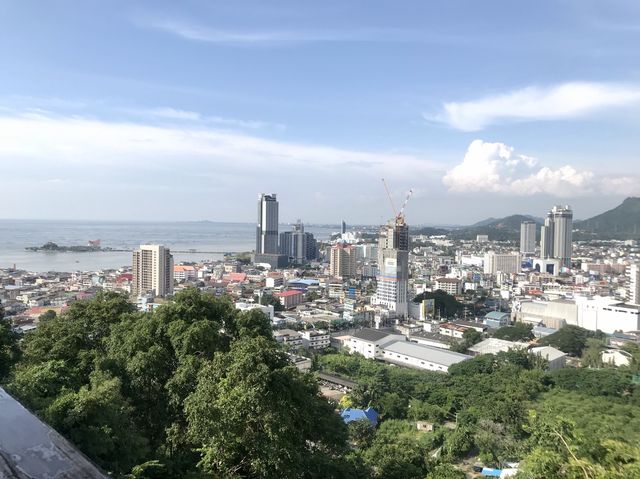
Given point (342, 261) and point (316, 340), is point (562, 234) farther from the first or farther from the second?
point (316, 340)

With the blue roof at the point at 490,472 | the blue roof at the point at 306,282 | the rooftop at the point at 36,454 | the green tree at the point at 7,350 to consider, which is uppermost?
the rooftop at the point at 36,454

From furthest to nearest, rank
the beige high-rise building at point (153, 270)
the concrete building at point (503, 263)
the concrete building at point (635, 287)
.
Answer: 1. the concrete building at point (503, 263)
2. the beige high-rise building at point (153, 270)
3. the concrete building at point (635, 287)

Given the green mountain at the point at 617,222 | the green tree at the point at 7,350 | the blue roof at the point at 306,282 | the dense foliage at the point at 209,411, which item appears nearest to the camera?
the dense foliage at the point at 209,411

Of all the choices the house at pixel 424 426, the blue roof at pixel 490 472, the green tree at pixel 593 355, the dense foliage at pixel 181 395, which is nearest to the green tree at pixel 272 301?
the green tree at pixel 593 355

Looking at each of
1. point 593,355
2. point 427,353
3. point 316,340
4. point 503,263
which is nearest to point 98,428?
point 427,353

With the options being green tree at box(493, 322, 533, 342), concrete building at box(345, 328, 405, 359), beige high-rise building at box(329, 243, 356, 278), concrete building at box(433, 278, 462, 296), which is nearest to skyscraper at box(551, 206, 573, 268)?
concrete building at box(433, 278, 462, 296)

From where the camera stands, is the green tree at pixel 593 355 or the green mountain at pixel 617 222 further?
the green mountain at pixel 617 222

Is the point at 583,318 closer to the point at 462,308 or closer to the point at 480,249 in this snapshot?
the point at 462,308

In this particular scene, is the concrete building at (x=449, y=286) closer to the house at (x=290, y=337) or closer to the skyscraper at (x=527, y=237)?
the house at (x=290, y=337)
